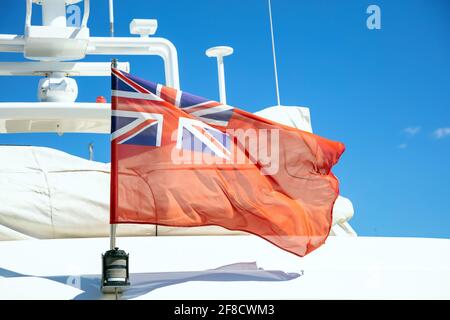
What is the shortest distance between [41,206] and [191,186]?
1.39 m

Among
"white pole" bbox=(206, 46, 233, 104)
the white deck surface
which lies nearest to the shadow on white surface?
the white deck surface

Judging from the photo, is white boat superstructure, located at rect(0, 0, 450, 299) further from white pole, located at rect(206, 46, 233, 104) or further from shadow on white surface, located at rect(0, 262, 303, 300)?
white pole, located at rect(206, 46, 233, 104)

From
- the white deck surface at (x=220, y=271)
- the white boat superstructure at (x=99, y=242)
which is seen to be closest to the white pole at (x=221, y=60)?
the white boat superstructure at (x=99, y=242)

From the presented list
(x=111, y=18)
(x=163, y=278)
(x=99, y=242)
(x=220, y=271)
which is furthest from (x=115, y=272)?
(x=111, y=18)

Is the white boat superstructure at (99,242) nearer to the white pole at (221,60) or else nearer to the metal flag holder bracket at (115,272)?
the metal flag holder bracket at (115,272)

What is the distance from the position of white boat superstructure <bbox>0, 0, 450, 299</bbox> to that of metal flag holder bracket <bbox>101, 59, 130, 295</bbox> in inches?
3.4

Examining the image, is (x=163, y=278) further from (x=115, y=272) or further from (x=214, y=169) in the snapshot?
(x=214, y=169)

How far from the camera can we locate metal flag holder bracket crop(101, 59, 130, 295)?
17.3 feet

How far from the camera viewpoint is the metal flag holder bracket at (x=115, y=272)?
5.29 meters

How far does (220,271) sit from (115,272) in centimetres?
85

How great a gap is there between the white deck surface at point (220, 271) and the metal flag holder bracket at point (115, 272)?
3.9 inches
